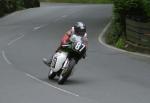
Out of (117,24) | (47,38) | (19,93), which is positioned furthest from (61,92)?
(47,38)

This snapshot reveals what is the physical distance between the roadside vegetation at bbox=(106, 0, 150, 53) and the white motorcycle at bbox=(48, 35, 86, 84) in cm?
932

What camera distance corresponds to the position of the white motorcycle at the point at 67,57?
17391 mm

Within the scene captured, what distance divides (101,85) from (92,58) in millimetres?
7811

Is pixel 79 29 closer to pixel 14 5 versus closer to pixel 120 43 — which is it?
pixel 120 43

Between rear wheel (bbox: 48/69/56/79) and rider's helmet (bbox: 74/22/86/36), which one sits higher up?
rider's helmet (bbox: 74/22/86/36)

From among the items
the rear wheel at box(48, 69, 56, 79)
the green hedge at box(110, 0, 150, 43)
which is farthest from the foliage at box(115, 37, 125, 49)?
the rear wheel at box(48, 69, 56, 79)

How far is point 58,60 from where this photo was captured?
17.6m

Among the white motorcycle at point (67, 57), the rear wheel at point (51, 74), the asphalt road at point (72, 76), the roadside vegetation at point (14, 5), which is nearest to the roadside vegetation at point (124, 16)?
the asphalt road at point (72, 76)

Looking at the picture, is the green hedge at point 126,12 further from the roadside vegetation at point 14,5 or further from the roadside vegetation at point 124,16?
the roadside vegetation at point 14,5

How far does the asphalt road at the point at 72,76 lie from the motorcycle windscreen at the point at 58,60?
486 mm

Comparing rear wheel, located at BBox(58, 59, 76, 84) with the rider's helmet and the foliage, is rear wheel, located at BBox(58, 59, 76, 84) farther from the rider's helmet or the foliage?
the foliage

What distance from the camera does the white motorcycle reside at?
1739 centimetres

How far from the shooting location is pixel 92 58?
997 inches

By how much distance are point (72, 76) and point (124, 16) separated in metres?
12.2
